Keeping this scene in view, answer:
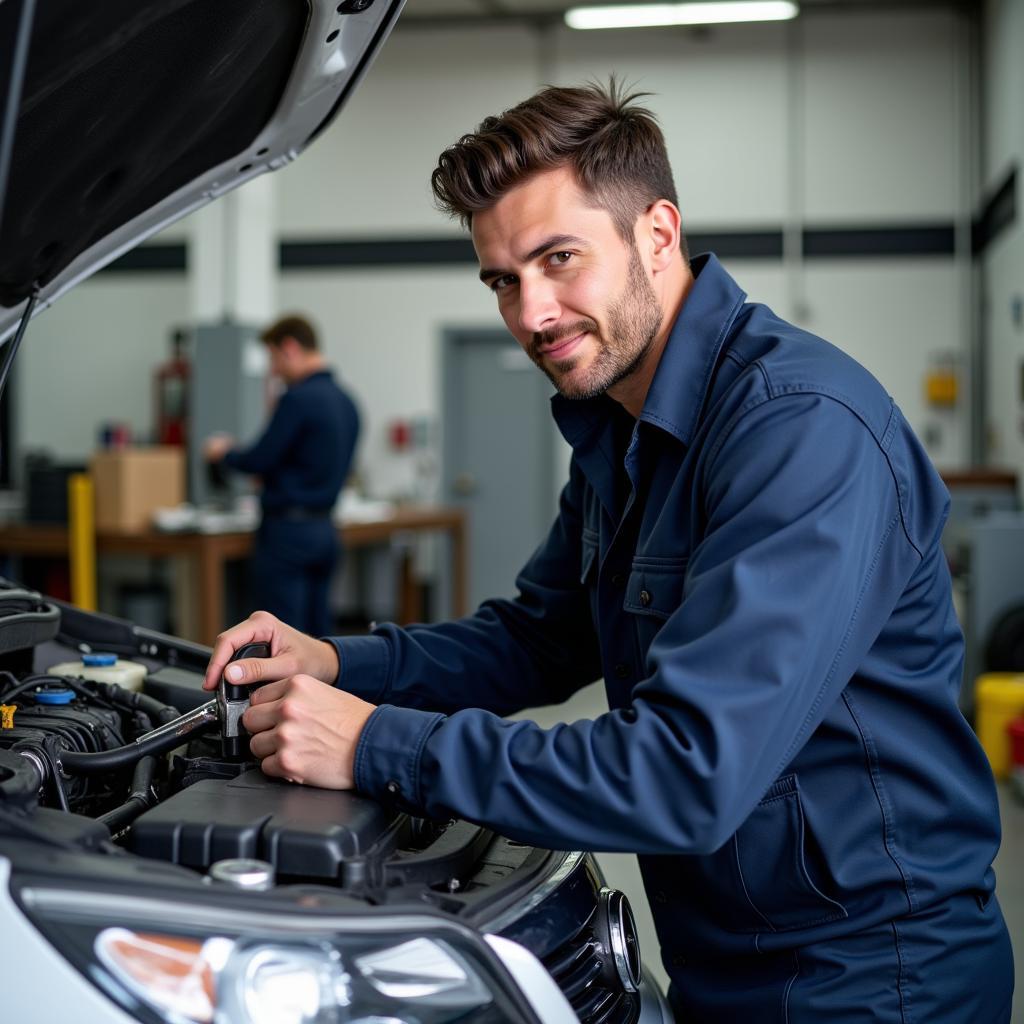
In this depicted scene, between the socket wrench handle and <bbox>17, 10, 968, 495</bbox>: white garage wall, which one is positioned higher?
<bbox>17, 10, 968, 495</bbox>: white garage wall

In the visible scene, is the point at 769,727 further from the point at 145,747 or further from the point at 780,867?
the point at 145,747

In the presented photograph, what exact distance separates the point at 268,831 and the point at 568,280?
2.10 ft

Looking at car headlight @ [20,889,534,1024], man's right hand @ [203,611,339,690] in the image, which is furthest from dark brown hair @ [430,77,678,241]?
car headlight @ [20,889,534,1024]

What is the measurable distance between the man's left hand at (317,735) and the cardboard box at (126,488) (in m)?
4.48

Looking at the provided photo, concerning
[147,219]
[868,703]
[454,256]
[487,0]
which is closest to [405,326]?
[454,256]

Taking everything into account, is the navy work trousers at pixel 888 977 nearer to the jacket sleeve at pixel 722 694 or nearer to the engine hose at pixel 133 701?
the jacket sleeve at pixel 722 694

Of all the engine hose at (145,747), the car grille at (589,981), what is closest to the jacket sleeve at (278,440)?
the engine hose at (145,747)

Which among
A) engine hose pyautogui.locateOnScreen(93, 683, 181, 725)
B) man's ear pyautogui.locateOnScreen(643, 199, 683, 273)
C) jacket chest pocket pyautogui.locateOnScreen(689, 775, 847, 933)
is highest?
man's ear pyautogui.locateOnScreen(643, 199, 683, 273)

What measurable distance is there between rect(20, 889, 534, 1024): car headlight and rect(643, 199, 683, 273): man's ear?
79cm

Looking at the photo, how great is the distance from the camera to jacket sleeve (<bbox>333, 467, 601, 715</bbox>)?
1.55 meters

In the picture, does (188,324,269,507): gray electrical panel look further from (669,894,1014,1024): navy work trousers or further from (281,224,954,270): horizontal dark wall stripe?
(669,894,1014,1024): navy work trousers

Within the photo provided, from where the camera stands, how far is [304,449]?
16.7 ft

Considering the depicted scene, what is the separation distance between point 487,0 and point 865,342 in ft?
10.9

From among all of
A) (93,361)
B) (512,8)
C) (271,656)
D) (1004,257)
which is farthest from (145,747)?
(93,361)
